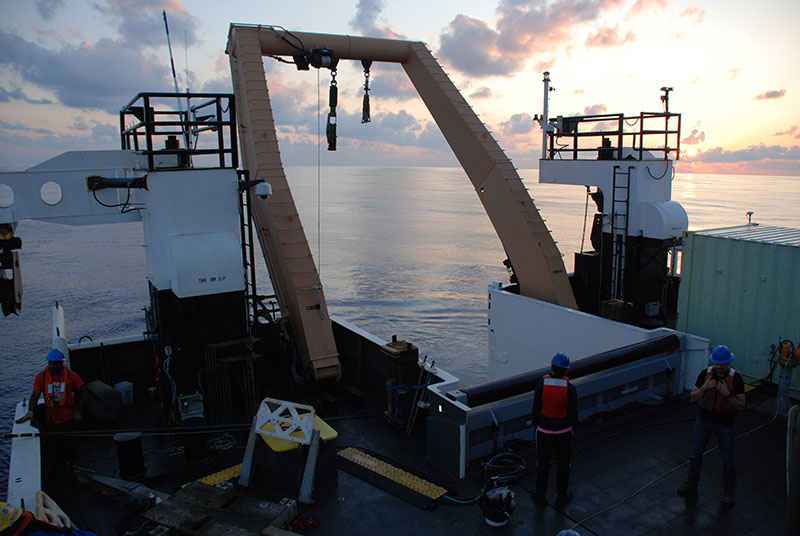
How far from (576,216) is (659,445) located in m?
59.4

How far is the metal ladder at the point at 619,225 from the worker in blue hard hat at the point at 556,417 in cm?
660

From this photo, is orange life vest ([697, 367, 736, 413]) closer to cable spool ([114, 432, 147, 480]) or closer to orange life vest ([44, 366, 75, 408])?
cable spool ([114, 432, 147, 480])

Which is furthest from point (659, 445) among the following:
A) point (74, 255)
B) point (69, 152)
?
point (74, 255)

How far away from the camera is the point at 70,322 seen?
2373 centimetres

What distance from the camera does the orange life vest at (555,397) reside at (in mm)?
5133

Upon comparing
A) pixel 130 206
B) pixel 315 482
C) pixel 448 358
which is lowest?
pixel 448 358

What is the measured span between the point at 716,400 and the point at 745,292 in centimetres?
334

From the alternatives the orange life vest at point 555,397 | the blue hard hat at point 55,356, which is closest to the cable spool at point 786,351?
the orange life vest at point 555,397

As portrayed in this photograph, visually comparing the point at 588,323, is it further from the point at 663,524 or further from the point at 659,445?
the point at 663,524

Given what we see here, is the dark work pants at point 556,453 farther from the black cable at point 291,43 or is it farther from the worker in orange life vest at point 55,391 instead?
the black cable at point 291,43

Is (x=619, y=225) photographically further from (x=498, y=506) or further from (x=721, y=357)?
(x=498, y=506)

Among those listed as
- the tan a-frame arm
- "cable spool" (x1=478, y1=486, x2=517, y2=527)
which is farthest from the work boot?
the tan a-frame arm

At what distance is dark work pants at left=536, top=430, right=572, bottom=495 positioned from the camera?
525cm

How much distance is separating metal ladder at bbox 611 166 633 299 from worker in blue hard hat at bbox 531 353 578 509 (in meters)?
6.60
